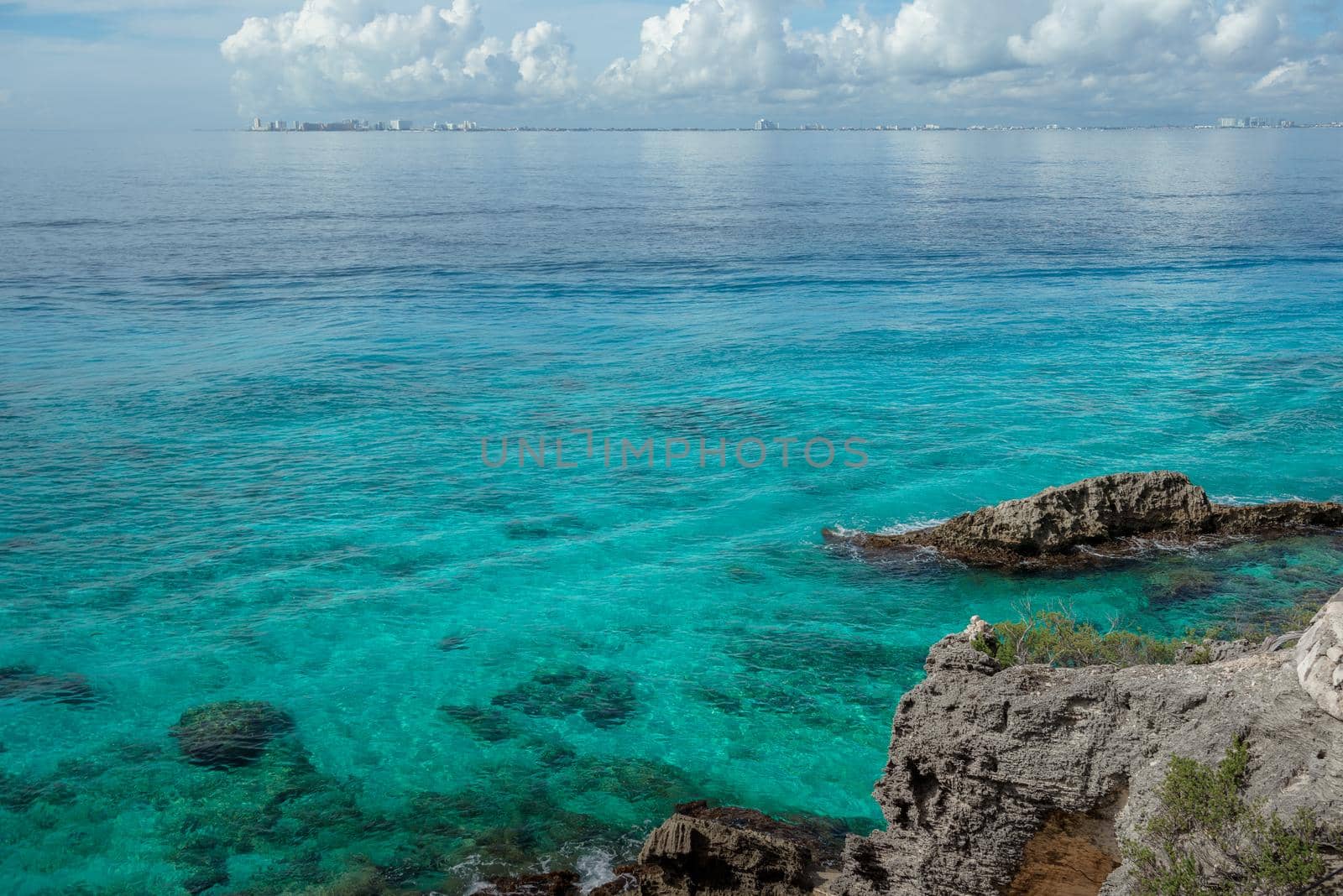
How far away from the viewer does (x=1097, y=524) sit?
27.7m

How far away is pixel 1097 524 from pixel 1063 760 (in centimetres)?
1628

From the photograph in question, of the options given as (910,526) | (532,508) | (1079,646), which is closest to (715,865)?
(1079,646)

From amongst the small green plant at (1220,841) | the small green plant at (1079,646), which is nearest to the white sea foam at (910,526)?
the small green plant at (1079,646)

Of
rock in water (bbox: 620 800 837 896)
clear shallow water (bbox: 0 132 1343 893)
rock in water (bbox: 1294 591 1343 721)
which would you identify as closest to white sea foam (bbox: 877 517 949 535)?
clear shallow water (bbox: 0 132 1343 893)

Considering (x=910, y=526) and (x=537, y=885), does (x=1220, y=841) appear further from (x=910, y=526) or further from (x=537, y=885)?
(x=910, y=526)

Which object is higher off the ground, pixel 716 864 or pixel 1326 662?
pixel 1326 662

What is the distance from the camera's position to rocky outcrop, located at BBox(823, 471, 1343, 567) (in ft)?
89.8

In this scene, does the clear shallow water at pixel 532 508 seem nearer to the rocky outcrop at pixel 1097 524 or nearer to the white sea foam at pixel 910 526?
the white sea foam at pixel 910 526

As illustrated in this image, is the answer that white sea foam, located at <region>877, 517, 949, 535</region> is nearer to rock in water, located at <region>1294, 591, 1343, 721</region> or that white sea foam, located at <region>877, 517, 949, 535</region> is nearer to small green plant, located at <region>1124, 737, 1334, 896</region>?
small green plant, located at <region>1124, 737, 1334, 896</region>

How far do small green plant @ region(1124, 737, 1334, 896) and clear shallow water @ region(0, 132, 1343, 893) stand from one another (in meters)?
7.48

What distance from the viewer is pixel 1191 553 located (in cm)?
2750

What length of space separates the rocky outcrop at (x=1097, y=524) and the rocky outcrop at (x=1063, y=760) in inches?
519

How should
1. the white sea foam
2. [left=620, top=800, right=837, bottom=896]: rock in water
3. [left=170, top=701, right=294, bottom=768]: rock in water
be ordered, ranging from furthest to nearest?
the white sea foam, [left=170, top=701, right=294, bottom=768]: rock in water, [left=620, top=800, right=837, bottom=896]: rock in water

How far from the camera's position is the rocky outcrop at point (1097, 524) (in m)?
27.4
